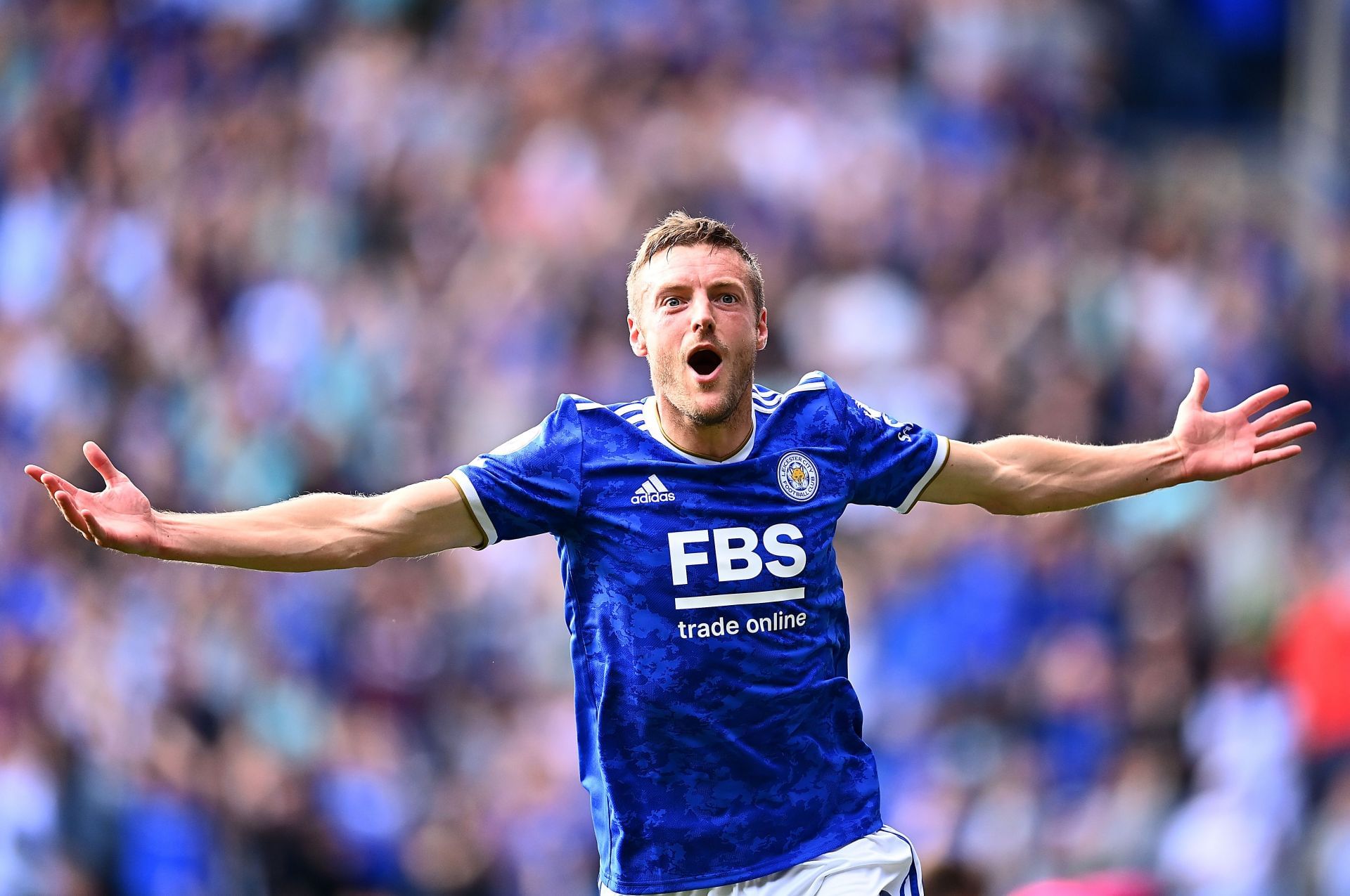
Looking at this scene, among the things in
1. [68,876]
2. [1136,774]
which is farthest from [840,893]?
[68,876]

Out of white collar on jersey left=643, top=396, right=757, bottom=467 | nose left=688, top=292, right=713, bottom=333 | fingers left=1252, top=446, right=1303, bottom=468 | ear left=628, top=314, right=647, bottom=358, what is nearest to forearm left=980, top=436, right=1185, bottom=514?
fingers left=1252, top=446, right=1303, bottom=468

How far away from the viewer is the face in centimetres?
555

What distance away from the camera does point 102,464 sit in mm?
5047

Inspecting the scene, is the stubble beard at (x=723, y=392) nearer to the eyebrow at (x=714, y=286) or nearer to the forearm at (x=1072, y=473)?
the eyebrow at (x=714, y=286)

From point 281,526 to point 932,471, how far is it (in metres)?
2.00

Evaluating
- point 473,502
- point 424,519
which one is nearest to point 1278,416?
point 473,502

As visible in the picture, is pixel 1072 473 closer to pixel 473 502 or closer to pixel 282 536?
pixel 473 502

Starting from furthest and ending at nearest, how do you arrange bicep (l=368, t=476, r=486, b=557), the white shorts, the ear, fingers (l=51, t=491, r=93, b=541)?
1. the ear
2. the white shorts
3. bicep (l=368, t=476, r=486, b=557)
4. fingers (l=51, t=491, r=93, b=541)

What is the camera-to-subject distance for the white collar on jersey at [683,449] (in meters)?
5.63

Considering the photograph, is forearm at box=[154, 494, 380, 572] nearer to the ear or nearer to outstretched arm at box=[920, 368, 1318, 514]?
the ear

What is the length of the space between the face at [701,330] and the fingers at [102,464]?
156 centimetres

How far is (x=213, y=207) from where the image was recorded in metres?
14.0

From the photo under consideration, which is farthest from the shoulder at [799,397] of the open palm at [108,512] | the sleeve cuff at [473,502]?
the open palm at [108,512]

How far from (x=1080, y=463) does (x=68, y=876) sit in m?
7.47
